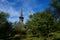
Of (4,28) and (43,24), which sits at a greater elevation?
(43,24)

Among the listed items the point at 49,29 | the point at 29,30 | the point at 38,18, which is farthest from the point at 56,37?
the point at 29,30

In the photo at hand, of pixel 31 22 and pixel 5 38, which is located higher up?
pixel 31 22

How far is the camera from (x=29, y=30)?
3869cm

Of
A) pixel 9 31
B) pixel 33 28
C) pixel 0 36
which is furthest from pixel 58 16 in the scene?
pixel 0 36

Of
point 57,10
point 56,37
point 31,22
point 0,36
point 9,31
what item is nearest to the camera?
point 0,36

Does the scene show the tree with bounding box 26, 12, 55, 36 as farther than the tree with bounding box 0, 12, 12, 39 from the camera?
Yes

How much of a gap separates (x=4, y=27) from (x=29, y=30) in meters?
16.7

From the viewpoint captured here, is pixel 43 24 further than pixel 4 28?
Yes

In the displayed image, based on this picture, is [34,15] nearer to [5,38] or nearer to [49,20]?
[49,20]

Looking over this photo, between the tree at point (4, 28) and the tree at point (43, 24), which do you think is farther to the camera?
the tree at point (43, 24)

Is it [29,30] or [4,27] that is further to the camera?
[29,30]

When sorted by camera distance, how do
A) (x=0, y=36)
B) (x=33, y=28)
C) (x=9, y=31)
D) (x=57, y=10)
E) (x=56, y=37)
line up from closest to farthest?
(x=0, y=36), (x=9, y=31), (x=56, y=37), (x=57, y=10), (x=33, y=28)

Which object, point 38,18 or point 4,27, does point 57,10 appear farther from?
point 4,27

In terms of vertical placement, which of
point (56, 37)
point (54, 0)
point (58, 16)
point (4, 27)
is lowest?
point (56, 37)
